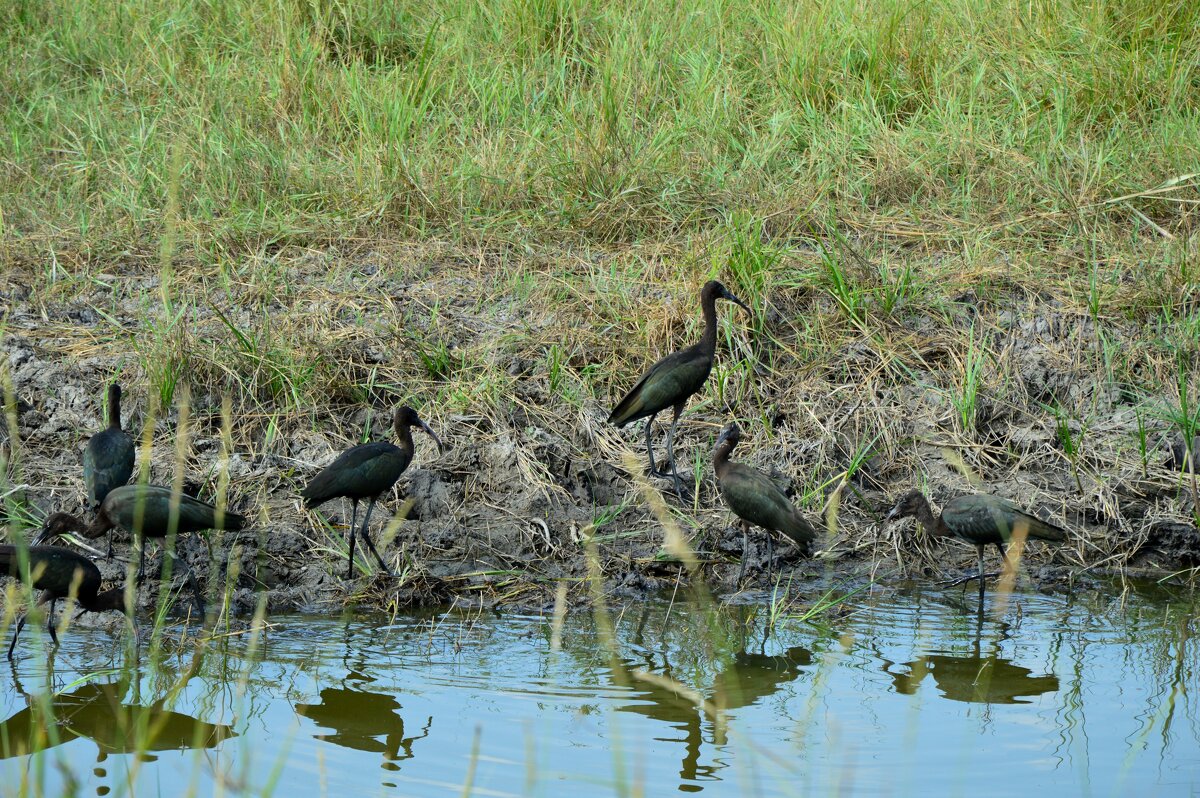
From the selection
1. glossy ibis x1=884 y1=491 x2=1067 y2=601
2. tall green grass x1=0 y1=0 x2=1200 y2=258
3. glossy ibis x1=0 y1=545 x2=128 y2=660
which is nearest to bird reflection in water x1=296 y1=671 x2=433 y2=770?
glossy ibis x1=0 y1=545 x2=128 y2=660

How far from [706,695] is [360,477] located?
1.93m

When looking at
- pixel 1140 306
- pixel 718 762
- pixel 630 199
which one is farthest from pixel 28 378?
pixel 1140 306

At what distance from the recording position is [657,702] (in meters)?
4.82

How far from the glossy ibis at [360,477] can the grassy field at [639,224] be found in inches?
18.2

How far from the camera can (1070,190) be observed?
8406 millimetres

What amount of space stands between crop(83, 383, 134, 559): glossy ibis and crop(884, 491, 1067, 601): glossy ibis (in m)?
3.46

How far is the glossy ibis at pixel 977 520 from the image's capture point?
5895 millimetres

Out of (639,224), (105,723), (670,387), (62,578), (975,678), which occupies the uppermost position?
(639,224)

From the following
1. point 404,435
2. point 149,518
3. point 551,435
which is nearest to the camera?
point 149,518

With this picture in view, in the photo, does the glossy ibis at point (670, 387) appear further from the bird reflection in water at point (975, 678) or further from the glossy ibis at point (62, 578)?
the glossy ibis at point (62, 578)

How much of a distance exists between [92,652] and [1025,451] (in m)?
4.43

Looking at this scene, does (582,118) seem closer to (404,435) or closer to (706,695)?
(404,435)

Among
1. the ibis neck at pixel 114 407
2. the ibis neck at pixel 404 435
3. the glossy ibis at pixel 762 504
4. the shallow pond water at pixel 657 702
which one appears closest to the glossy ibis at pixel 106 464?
the ibis neck at pixel 114 407

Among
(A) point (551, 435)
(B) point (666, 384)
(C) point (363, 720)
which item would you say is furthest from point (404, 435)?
(C) point (363, 720)
